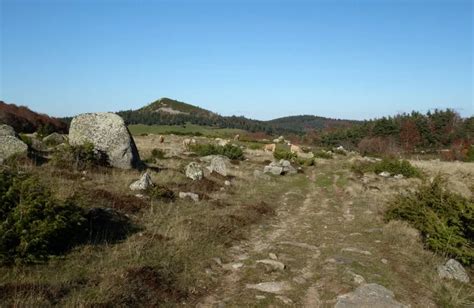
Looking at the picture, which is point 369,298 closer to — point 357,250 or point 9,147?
point 357,250

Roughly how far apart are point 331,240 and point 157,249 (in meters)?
5.32

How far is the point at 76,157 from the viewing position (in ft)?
55.3

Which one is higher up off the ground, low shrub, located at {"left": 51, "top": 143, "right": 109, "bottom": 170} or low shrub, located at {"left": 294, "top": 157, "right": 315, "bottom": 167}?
low shrub, located at {"left": 51, "top": 143, "right": 109, "bottom": 170}

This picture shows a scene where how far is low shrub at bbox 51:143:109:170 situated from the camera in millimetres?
16281

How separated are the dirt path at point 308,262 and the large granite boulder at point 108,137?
8.15 m

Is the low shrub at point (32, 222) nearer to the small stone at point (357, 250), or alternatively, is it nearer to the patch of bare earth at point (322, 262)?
the patch of bare earth at point (322, 262)

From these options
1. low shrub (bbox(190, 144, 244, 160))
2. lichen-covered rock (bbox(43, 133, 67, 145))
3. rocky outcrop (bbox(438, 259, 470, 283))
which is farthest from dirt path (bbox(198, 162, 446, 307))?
low shrub (bbox(190, 144, 244, 160))

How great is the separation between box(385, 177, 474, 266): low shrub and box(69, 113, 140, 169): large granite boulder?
40.1ft

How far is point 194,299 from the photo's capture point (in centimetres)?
667

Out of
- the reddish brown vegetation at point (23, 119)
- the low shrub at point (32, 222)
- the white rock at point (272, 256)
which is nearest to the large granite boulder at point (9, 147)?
the low shrub at point (32, 222)

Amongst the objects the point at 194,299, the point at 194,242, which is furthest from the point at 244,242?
the point at 194,299

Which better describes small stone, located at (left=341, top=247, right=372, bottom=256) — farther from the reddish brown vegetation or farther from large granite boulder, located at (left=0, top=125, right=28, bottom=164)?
the reddish brown vegetation

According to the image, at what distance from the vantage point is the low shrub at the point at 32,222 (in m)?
6.66

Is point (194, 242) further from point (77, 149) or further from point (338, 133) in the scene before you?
point (338, 133)
